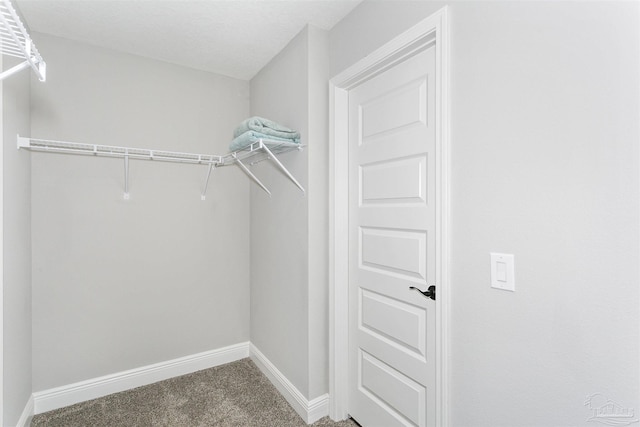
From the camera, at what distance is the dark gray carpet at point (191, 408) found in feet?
6.09

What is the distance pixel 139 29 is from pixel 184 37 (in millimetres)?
253

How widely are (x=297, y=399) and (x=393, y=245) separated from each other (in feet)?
3.87

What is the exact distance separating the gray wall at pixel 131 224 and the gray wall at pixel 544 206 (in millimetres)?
1847

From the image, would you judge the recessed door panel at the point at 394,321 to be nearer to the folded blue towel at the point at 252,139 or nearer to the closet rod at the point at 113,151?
the folded blue towel at the point at 252,139

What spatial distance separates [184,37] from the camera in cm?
199

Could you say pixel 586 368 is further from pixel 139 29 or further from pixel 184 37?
pixel 139 29

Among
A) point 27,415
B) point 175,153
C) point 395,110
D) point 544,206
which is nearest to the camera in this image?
point 544,206

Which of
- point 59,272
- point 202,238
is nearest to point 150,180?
point 202,238

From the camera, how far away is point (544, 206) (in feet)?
3.25

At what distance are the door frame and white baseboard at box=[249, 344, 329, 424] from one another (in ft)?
0.18

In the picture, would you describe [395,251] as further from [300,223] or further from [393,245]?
[300,223]

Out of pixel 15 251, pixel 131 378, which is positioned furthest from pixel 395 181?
pixel 131 378

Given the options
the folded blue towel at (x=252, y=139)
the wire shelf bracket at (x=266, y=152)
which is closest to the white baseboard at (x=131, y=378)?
the wire shelf bracket at (x=266, y=152)

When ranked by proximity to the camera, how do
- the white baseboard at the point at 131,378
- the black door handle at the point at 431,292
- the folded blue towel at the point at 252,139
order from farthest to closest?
the white baseboard at the point at 131,378, the folded blue towel at the point at 252,139, the black door handle at the point at 431,292
